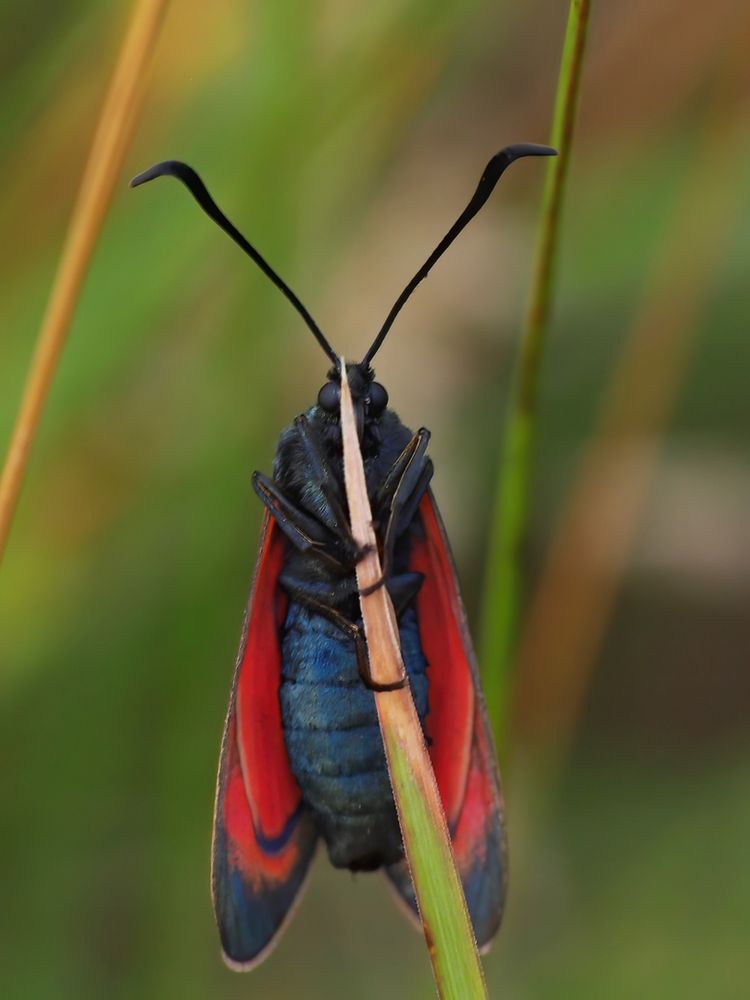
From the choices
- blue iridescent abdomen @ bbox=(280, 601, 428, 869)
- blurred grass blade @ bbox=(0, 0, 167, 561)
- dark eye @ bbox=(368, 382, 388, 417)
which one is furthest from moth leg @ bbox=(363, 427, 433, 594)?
blurred grass blade @ bbox=(0, 0, 167, 561)

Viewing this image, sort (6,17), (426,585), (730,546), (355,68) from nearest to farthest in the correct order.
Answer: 1. (426,585)
2. (355,68)
3. (6,17)
4. (730,546)

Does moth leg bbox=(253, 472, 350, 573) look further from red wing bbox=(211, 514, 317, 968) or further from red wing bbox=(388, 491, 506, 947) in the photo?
red wing bbox=(388, 491, 506, 947)

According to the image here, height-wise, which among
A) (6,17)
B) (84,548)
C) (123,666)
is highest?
(6,17)

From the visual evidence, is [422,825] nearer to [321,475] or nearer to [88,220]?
[321,475]

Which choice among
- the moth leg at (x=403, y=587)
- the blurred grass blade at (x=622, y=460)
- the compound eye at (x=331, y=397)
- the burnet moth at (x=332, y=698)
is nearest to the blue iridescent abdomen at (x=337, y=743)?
the burnet moth at (x=332, y=698)

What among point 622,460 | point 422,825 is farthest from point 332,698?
point 622,460

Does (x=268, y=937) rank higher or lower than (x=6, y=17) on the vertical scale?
lower

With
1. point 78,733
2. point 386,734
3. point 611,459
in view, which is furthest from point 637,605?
point 386,734

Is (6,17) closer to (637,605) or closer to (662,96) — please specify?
(662,96)
